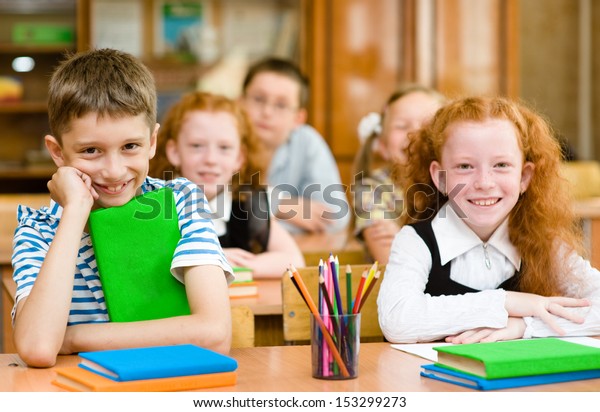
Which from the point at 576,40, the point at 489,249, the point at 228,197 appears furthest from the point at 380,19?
the point at 489,249

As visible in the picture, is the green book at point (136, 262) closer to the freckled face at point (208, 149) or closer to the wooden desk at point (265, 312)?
the wooden desk at point (265, 312)

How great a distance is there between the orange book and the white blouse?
477mm

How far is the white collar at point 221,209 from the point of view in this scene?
2553 mm

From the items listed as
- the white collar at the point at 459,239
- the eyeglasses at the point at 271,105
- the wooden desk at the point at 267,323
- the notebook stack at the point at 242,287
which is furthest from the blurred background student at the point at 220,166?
the eyeglasses at the point at 271,105

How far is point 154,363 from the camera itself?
3.68 ft

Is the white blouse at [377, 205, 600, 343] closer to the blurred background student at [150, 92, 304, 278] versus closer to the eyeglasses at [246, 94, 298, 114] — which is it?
the blurred background student at [150, 92, 304, 278]

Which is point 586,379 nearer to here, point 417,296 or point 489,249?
point 417,296

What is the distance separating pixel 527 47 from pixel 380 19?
161cm

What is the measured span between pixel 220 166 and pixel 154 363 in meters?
1.49

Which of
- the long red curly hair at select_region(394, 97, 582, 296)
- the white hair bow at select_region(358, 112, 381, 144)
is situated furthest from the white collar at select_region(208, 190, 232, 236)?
the white hair bow at select_region(358, 112, 381, 144)

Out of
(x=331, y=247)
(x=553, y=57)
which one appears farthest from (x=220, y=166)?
(x=553, y=57)

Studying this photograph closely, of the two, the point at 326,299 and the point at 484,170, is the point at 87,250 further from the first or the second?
the point at 484,170

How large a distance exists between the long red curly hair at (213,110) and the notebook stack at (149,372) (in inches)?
59.3

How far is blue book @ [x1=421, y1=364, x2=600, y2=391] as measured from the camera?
1115mm
